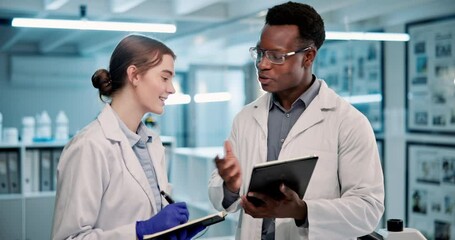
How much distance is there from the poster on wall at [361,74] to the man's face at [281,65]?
3014 millimetres

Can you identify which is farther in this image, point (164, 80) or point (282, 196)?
point (164, 80)

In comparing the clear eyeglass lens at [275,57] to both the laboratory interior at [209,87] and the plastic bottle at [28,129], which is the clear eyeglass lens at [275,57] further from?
the plastic bottle at [28,129]

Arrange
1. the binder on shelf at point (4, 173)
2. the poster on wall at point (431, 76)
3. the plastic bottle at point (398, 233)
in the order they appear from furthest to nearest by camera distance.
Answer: the poster on wall at point (431, 76), the binder on shelf at point (4, 173), the plastic bottle at point (398, 233)

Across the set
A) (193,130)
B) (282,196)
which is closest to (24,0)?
(193,130)

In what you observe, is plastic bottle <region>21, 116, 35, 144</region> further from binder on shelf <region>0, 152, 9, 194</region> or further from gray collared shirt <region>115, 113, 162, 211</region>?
gray collared shirt <region>115, 113, 162, 211</region>

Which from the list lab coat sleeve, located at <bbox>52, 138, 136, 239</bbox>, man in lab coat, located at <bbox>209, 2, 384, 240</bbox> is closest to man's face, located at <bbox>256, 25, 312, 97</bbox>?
man in lab coat, located at <bbox>209, 2, 384, 240</bbox>

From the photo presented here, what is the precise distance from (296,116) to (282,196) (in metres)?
0.33

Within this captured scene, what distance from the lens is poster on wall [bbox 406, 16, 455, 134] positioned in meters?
4.11

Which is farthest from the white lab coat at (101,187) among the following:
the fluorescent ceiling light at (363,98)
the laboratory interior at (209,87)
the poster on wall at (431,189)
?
the fluorescent ceiling light at (363,98)

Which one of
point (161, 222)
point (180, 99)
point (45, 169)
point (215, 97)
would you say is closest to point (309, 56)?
point (161, 222)

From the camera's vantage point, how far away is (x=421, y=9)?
4266 millimetres

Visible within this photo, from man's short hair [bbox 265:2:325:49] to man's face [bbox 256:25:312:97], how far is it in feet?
0.06

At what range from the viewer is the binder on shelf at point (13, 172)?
154 inches

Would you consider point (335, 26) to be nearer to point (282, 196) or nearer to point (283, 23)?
point (283, 23)
